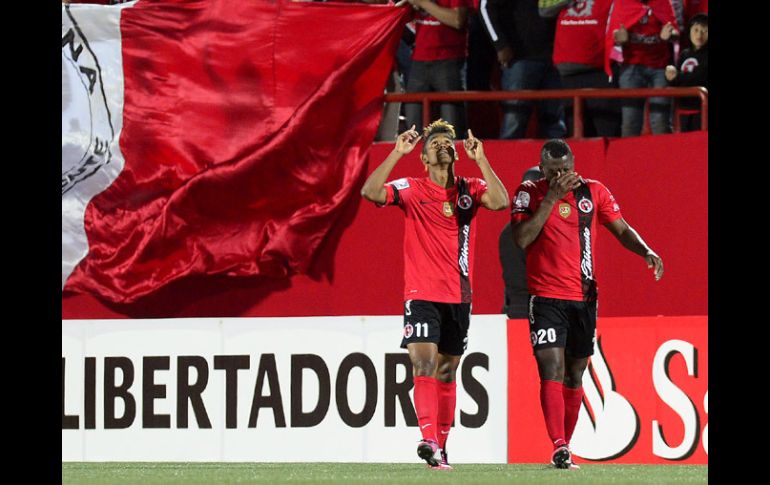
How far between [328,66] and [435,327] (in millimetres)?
4326

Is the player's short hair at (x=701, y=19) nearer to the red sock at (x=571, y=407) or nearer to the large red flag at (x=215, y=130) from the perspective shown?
the large red flag at (x=215, y=130)

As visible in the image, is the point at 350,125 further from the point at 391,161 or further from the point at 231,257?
the point at 391,161

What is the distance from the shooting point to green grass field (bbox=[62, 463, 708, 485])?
25.1 ft

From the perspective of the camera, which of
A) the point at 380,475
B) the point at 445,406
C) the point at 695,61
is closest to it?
the point at 380,475

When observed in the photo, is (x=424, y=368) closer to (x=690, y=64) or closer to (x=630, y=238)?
(x=630, y=238)

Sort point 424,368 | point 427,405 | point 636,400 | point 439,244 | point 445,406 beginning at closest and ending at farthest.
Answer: point 427,405, point 424,368, point 439,244, point 445,406, point 636,400

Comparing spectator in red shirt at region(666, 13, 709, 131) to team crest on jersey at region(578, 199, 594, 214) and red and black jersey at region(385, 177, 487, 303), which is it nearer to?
team crest on jersey at region(578, 199, 594, 214)

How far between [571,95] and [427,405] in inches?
174

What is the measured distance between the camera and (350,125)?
1257 cm

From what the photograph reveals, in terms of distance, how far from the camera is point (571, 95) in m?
12.1

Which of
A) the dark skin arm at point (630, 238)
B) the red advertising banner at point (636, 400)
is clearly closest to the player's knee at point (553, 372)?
the dark skin arm at point (630, 238)

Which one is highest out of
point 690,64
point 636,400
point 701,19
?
point 701,19

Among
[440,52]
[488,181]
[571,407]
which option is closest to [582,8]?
[440,52]

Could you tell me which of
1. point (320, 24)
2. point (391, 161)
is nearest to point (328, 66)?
point (320, 24)
